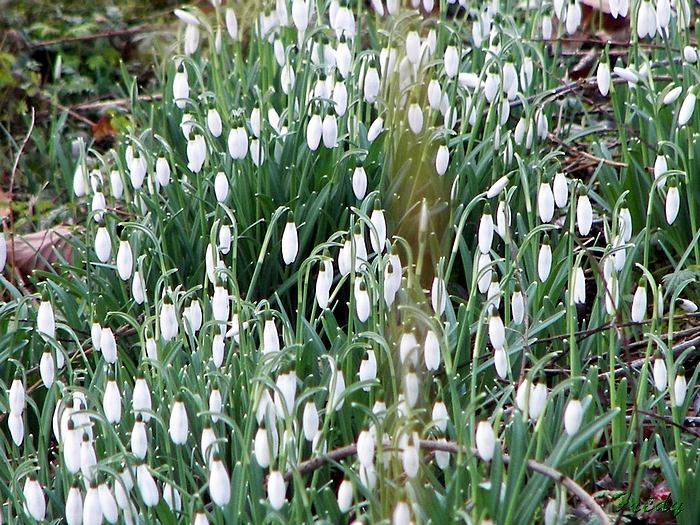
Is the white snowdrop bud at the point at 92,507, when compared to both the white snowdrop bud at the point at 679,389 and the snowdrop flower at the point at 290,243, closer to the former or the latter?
the snowdrop flower at the point at 290,243

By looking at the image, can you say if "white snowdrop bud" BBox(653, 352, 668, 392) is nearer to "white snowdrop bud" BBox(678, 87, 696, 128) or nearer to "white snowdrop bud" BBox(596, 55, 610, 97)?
"white snowdrop bud" BBox(678, 87, 696, 128)

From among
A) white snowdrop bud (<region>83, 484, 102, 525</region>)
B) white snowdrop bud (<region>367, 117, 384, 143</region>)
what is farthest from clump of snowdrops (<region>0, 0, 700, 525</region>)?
white snowdrop bud (<region>367, 117, 384, 143</region>)

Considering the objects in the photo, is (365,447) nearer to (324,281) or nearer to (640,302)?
(324,281)

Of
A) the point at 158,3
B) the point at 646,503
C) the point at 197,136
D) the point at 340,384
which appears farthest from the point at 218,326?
the point at 158,3

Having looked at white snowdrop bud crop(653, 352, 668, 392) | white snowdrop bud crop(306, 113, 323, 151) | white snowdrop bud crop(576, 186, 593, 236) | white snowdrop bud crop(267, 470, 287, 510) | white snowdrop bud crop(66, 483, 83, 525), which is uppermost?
white snowdrop bud crop(306, 113, 323, 151)

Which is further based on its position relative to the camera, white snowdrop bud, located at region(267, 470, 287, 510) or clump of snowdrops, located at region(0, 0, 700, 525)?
clump of snowdrops, located at region(0, 0, 700, 525)
